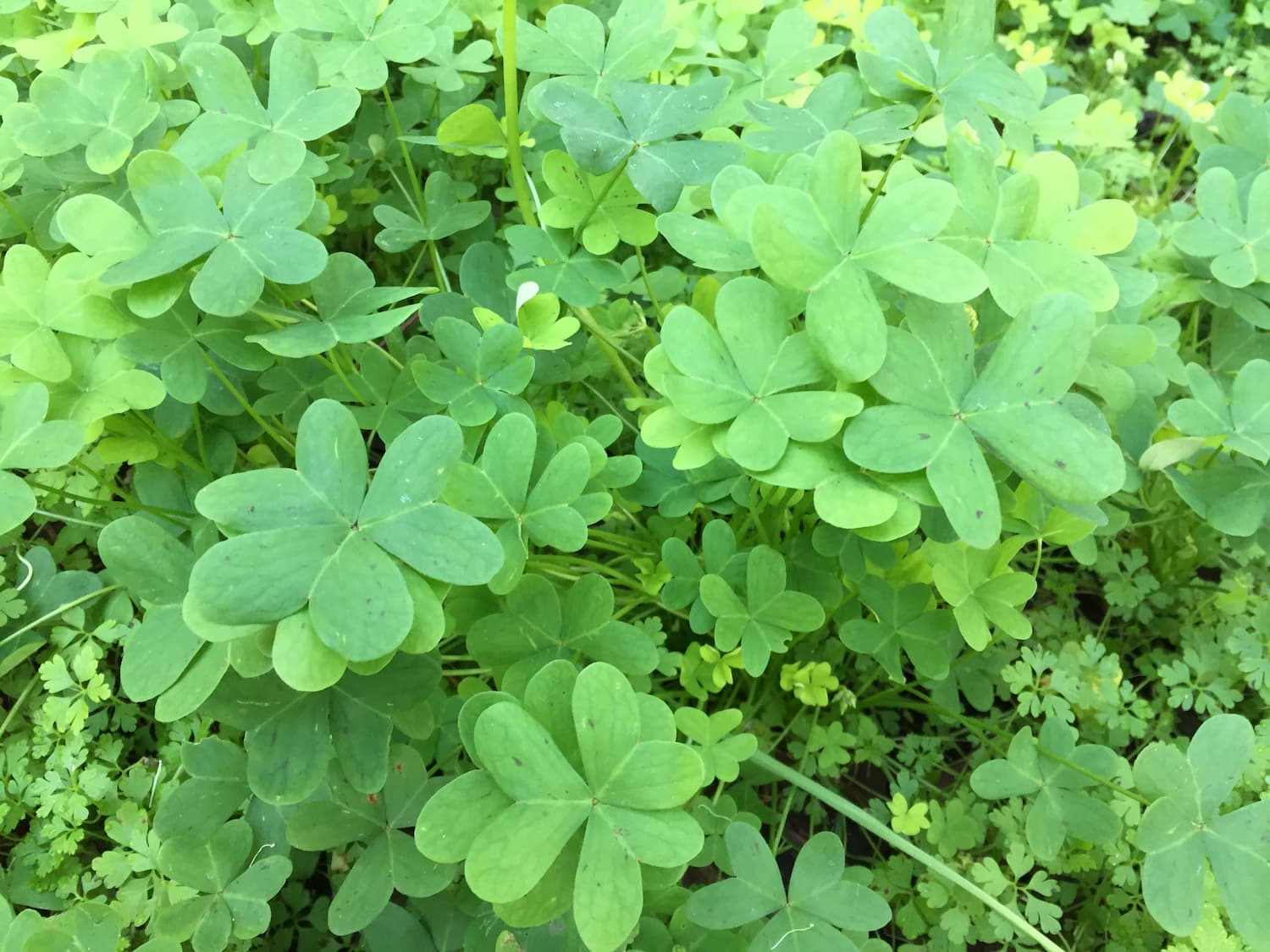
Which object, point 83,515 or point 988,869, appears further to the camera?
point 83,515

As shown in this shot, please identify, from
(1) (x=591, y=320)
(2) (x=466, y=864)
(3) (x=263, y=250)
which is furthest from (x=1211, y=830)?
(3) (x=263, y=250)

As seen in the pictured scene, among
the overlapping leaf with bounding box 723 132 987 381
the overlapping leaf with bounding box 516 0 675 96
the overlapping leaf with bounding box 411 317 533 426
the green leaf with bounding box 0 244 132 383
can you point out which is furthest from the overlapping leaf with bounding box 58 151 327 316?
the overlapping leaf with bounding box 723 132 987 381

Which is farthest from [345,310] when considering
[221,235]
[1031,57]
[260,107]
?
[1031,57]

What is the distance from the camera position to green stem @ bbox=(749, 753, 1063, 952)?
138cm

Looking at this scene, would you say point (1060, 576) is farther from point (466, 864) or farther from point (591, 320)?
point (466, 864)

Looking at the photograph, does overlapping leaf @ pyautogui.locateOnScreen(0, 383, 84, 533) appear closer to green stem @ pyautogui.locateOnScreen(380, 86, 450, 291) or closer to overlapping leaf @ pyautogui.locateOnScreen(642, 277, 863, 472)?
green stem @ pyautogui.locateOnScreen(380, 86, 450, 291)

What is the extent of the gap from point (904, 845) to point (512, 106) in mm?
1559

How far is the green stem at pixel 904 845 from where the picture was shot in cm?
138

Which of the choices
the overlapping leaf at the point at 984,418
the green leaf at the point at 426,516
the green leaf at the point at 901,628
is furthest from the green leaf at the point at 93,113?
the green leaf at the point at 901,628

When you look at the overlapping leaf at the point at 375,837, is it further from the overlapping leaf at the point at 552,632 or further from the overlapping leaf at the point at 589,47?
the overlapping leaf at the point at 589,47

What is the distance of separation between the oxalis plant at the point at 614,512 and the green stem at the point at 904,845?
10mm

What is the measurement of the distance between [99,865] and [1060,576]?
231cm

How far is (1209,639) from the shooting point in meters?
1.96

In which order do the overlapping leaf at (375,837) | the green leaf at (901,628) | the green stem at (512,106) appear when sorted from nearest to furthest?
1. the overlapping leaf at (375,837)
2. the green stem at (512,106)
3. the green leaf at (901,628)
